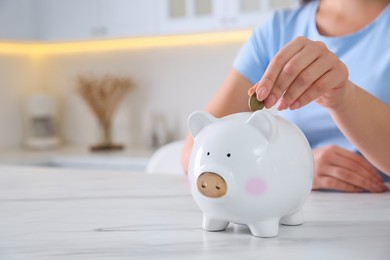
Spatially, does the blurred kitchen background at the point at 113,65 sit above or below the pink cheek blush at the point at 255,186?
below

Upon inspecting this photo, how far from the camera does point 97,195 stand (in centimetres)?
105

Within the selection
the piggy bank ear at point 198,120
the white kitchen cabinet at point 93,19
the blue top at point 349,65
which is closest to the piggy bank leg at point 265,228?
the piggy bank ear at point 198,120

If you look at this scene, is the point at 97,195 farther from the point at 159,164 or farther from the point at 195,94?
the point at 195,94

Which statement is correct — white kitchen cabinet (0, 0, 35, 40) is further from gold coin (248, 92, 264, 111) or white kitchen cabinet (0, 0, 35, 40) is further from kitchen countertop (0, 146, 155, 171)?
gold coin (248, 92, 264, 111)

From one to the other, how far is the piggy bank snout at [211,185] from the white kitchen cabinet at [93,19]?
2.55 m

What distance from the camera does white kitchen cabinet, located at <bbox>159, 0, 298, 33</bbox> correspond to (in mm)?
2943

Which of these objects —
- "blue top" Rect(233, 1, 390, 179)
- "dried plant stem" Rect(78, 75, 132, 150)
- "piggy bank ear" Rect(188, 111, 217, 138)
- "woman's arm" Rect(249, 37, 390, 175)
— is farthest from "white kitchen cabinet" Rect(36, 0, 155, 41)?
"piggy bank ear" Rect(188, 111, 217, 138)

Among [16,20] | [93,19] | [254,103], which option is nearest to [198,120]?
[254,103]

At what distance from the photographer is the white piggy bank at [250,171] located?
709 millimetres

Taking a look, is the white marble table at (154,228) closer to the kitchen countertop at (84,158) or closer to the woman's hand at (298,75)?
the woman's hand at (298,75)

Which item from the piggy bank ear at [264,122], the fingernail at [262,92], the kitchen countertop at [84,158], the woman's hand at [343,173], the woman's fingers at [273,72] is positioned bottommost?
the kitchen countertop at [84,158]

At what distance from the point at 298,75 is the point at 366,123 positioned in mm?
309

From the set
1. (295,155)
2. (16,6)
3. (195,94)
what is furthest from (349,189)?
(16,6)

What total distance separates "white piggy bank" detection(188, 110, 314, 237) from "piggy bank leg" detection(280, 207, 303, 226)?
0.10 feet
